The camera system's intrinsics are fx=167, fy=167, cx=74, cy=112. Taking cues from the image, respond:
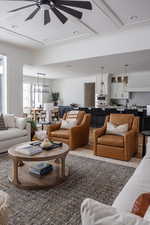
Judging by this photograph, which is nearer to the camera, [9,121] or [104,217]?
[104,217]

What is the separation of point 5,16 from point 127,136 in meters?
3.50

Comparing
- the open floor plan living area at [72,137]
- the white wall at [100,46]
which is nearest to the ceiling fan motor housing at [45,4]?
the open floor plan living area at [72,137]

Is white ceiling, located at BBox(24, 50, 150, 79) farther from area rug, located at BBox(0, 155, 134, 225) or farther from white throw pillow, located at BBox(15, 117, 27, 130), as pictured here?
area rug, located at BBox(0, 155, 134, 225)

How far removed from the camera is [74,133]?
4.04 meters

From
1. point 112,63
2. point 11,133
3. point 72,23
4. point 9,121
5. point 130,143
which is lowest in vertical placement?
point 130,143

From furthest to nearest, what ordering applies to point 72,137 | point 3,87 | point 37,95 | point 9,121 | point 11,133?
point 37,95
point 3,87
point 9,121
point 72,137
point 11,133

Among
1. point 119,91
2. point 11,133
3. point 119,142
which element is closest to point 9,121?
point 11,133

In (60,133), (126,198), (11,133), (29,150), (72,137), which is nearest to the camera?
(126,198)

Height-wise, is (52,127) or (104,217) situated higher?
(104,217)

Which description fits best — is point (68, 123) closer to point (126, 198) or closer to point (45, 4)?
point (45, 4)

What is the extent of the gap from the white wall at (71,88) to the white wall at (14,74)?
16.3ft

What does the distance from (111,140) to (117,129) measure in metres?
0.37

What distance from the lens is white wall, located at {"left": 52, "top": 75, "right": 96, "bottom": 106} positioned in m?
10.3

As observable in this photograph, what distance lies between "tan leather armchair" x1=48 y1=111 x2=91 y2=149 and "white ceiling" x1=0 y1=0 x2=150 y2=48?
7.13ft
